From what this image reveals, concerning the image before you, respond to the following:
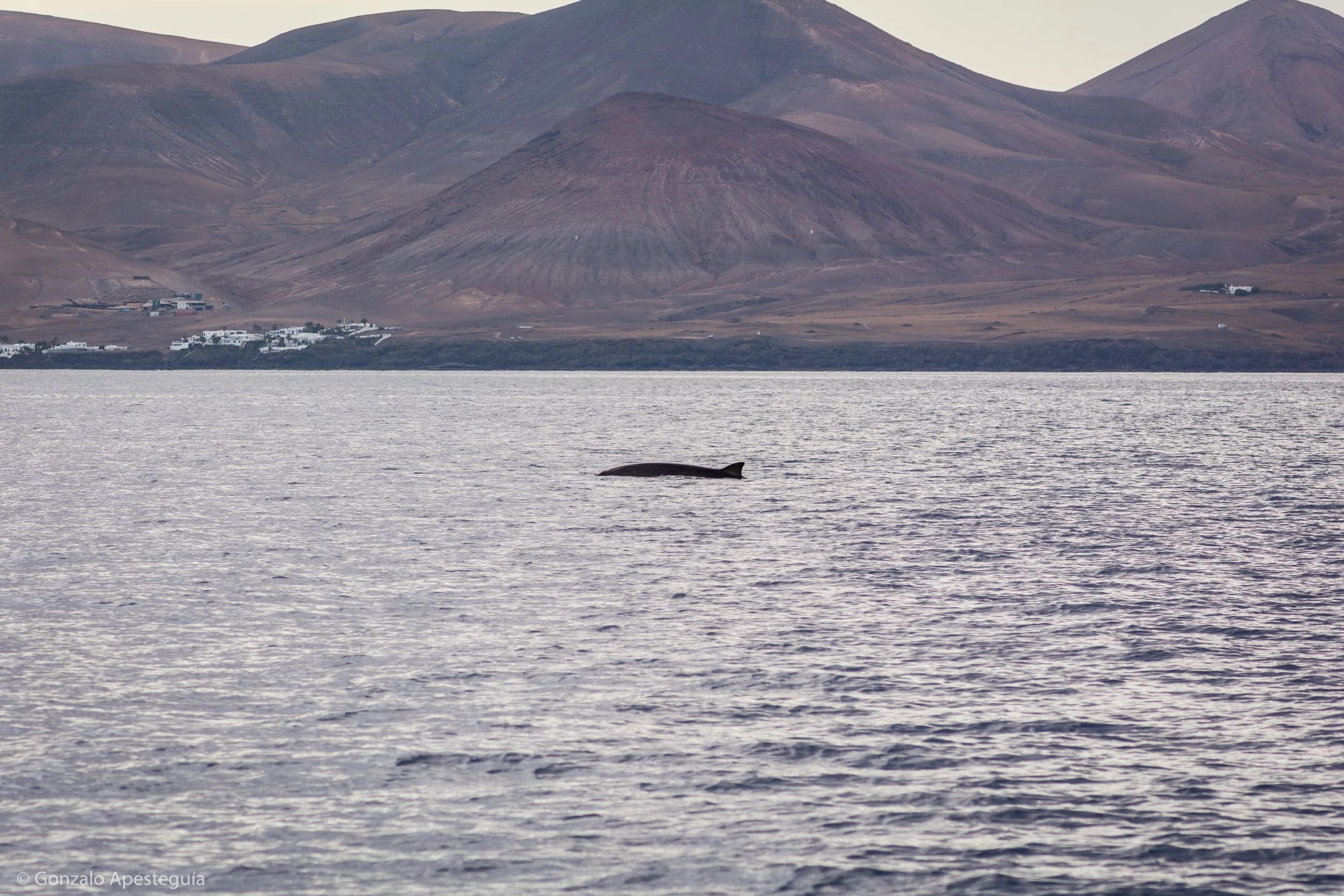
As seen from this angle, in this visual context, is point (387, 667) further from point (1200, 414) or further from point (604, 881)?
point (1200, 414)

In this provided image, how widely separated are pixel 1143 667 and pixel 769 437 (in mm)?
98067

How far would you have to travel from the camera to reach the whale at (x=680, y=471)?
3332 inches

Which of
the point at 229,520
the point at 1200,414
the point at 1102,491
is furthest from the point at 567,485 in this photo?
the point at 1200,414

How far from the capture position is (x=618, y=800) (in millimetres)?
24688

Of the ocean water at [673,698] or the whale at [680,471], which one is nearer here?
the ocean water at [673,698]

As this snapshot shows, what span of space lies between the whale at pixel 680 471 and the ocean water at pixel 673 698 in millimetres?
11116

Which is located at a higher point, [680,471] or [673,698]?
[680,471]

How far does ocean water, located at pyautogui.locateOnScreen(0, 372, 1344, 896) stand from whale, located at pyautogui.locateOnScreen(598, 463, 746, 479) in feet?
36.5

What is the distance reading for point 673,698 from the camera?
31.6 metres

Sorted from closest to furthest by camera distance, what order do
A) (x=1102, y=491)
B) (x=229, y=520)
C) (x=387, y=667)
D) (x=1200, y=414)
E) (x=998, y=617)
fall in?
(x=387, y=667) < (x=998, y=617) < (x=229, y=520) < (x=1102, y=491) < (x=1200, y=414)

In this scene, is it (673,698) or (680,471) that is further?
(680,471)

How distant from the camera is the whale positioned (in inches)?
3332

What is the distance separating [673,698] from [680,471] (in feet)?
178

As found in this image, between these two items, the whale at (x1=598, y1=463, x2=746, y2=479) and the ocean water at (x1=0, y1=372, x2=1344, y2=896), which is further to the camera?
the whale at (x1=598, y1=463, x2=746, y2=479)
